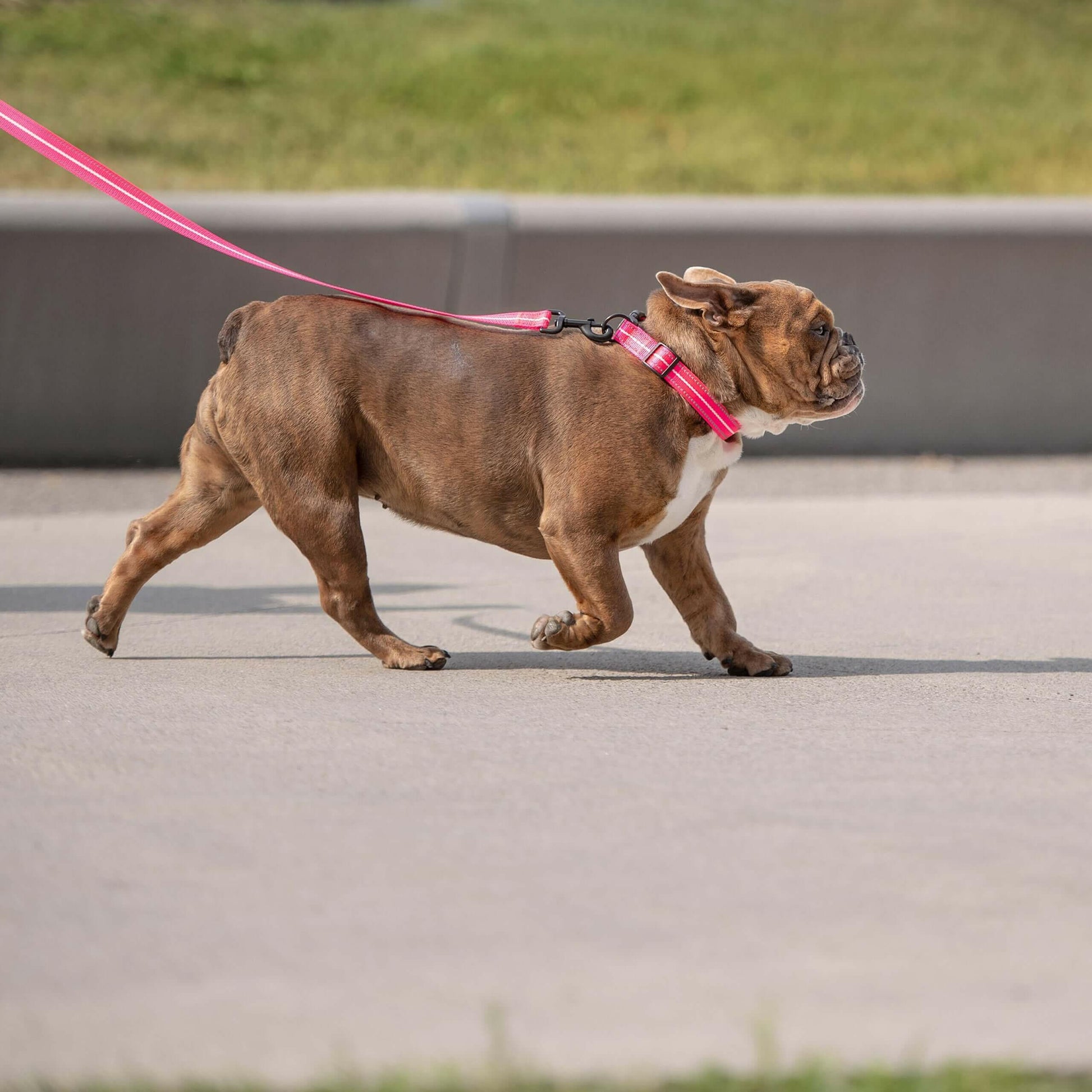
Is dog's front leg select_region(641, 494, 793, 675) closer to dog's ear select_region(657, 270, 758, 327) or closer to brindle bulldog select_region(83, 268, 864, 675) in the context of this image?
brindle bulldog select_region(83, 268, 864, 675)

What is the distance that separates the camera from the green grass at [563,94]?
1362 cm

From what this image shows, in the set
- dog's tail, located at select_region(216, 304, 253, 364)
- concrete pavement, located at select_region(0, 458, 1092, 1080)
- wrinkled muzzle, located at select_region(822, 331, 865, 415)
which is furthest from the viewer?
dog's tail, located at select_region(216, 304, 253, 364)

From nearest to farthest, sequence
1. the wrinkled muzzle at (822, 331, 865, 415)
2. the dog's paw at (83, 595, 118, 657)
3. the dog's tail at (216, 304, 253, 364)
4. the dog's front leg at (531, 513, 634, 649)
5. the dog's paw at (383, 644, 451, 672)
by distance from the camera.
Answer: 1. the dog's front leg at (531, 513, 634, 649)
2. the wrinkled muzzle at (822, 331, 865, 415)
3. the dog's tail at (216, 304, 253, 364)
4. the dog's paw at (383, 644, 451, 672)
5. the dog's paw at (83, 595, 118, 657)

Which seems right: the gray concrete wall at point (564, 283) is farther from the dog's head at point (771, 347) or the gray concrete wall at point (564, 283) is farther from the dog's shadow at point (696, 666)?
the dog's head at point (771, 347)

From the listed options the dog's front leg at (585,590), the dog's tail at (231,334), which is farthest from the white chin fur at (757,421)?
the dog's tail at (231,334)

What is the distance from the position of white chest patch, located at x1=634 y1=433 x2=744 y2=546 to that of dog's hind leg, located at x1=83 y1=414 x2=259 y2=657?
4.34 feet

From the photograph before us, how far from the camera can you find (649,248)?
9.69 metres

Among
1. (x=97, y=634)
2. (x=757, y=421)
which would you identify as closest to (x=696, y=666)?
(x=757, y=421)

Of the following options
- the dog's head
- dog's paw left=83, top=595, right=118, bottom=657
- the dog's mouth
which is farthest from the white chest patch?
dog's paw left=83, top=595, right=118, bottom=657

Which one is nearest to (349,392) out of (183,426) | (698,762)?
(698,762)

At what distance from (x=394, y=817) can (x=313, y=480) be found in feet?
5.21

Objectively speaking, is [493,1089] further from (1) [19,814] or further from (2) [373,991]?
(1) [19,814]

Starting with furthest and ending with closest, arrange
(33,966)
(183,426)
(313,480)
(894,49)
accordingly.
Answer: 1. (894,49)
2. (183,426)
3. (313,480)
4. (33,966)

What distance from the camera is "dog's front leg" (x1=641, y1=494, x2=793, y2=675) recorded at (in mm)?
5344
